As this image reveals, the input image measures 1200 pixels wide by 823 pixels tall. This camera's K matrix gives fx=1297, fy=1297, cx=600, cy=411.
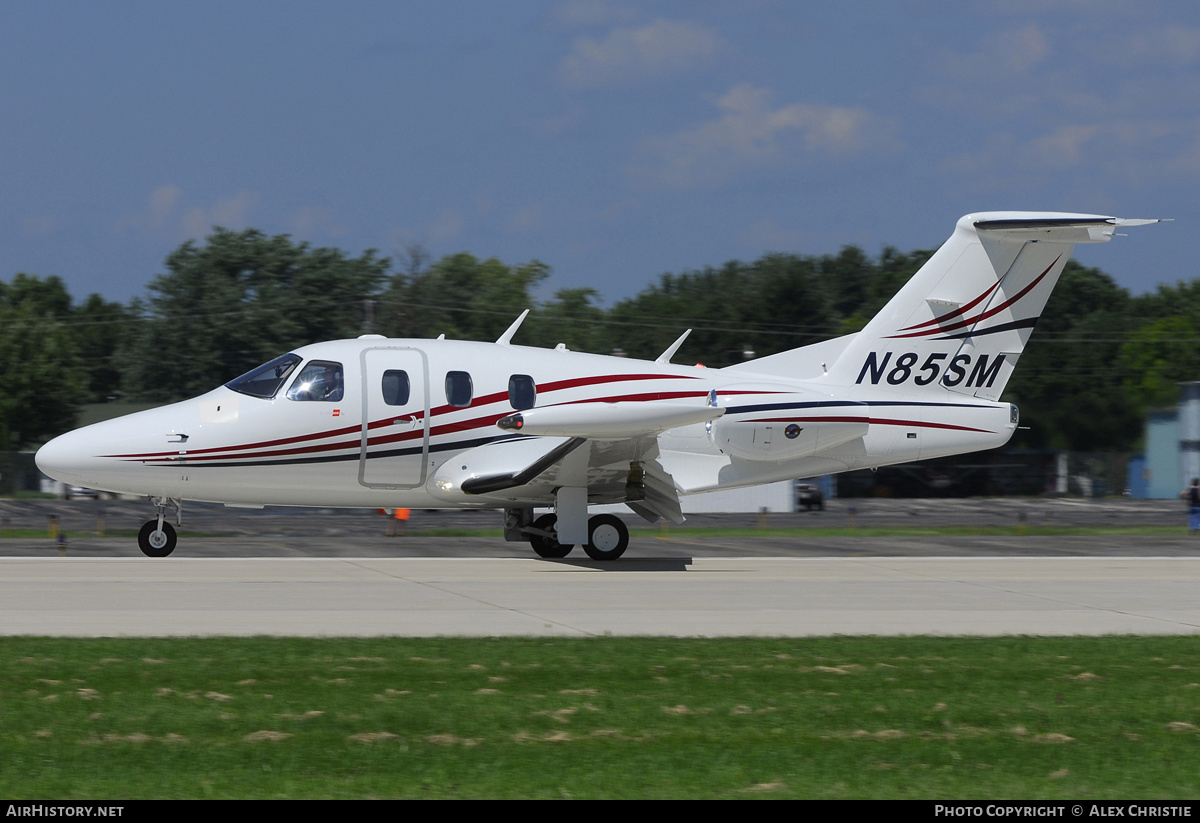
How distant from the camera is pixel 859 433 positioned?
18.8 m

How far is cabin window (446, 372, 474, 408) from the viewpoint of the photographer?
18047 millimetres

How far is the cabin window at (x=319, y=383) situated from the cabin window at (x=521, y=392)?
7.71 ft

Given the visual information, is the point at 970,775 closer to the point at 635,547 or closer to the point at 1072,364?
the point at 635,547

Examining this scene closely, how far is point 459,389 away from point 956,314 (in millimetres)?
7471

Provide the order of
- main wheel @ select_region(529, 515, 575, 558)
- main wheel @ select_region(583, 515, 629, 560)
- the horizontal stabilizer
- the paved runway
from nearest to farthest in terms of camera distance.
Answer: the paved runway → the horizontal stabilizer → main wheel @ select_region(583, 515, 629, 560) → main wheel @ select_region(529, 515, 575, 558)

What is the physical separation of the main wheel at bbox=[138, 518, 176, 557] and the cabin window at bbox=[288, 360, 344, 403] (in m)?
2.58

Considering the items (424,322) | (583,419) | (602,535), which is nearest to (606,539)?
(602,535)

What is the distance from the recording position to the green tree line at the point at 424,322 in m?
65.2

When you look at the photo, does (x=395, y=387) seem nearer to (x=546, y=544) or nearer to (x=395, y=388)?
(x=395, y=388)

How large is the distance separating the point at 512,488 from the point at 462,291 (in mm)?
70002

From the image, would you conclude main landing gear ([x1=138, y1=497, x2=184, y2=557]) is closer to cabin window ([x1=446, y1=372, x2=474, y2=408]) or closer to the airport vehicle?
the airport vehicle

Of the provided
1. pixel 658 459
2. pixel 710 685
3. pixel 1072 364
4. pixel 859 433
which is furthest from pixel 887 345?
pixel 1072 364

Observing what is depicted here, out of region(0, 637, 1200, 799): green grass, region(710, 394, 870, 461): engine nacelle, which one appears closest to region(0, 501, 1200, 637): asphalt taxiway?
region(0, 637, 1200, 799): green grass

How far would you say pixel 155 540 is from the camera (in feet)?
58.3
